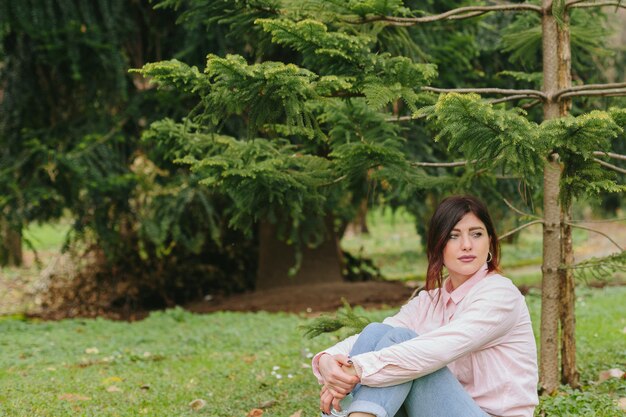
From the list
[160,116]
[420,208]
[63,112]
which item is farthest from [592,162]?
[63,112]

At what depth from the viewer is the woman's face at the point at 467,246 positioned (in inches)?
127

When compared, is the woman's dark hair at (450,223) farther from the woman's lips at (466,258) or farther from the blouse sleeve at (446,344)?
the blouse sleeve at (446,344)

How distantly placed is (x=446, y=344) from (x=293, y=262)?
23.3 feet

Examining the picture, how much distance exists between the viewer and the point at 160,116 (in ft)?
28.2

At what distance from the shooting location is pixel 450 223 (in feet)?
10.7

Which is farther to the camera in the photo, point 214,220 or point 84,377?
point 214,220

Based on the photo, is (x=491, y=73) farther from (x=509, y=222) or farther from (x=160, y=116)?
(x=160, y=116)

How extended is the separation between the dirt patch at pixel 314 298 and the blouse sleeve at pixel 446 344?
5.79 metres

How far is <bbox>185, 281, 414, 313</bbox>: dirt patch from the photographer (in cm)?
897

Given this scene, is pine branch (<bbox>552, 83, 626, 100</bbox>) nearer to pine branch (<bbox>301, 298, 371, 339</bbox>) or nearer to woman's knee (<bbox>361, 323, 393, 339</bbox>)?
pine branch (<bbox>301, 298, 371, 339</bbox>)

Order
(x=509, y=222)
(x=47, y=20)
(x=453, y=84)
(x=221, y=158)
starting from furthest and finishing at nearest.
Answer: (x=509, y=222), (x=47, y=20), (x=453, y=84), (x=221, y=158)

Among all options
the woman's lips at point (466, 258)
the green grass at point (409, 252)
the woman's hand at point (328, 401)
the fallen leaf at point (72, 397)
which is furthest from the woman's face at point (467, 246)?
the green grass at point (409, 252)

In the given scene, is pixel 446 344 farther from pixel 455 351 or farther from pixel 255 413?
pixel 255 413

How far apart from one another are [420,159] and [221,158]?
381 cm
